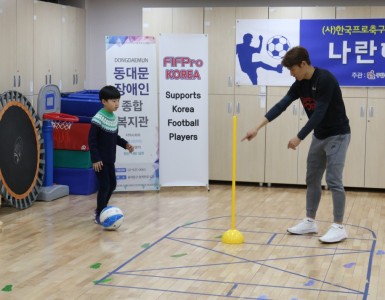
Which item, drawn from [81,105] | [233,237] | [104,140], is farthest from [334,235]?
[81,105]

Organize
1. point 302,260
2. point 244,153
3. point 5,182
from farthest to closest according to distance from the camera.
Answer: point 244,153
point 5,182
point 302,260

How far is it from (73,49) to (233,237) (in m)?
4.62

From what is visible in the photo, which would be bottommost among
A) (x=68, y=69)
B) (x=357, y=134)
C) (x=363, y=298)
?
(x=363, y=298)

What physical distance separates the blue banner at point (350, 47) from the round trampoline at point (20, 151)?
12.0ft

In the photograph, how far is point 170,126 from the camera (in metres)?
9.18

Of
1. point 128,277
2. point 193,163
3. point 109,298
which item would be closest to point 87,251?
Answer: point 128,277

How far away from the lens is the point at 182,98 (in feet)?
30.0

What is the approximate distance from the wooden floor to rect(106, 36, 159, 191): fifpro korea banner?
0.40 meters

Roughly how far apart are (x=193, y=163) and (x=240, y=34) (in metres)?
1.85

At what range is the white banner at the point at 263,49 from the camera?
9.52m

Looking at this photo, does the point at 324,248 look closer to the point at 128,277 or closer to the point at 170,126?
the point at 128,277

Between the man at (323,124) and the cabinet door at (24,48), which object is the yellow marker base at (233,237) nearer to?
the man at (323,124)

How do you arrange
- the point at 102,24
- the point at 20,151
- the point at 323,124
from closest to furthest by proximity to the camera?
1. the point at 323,124
2. the point at 20,151
3. the point at 102,24

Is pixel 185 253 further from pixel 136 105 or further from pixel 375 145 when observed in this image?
pixel 375 145
